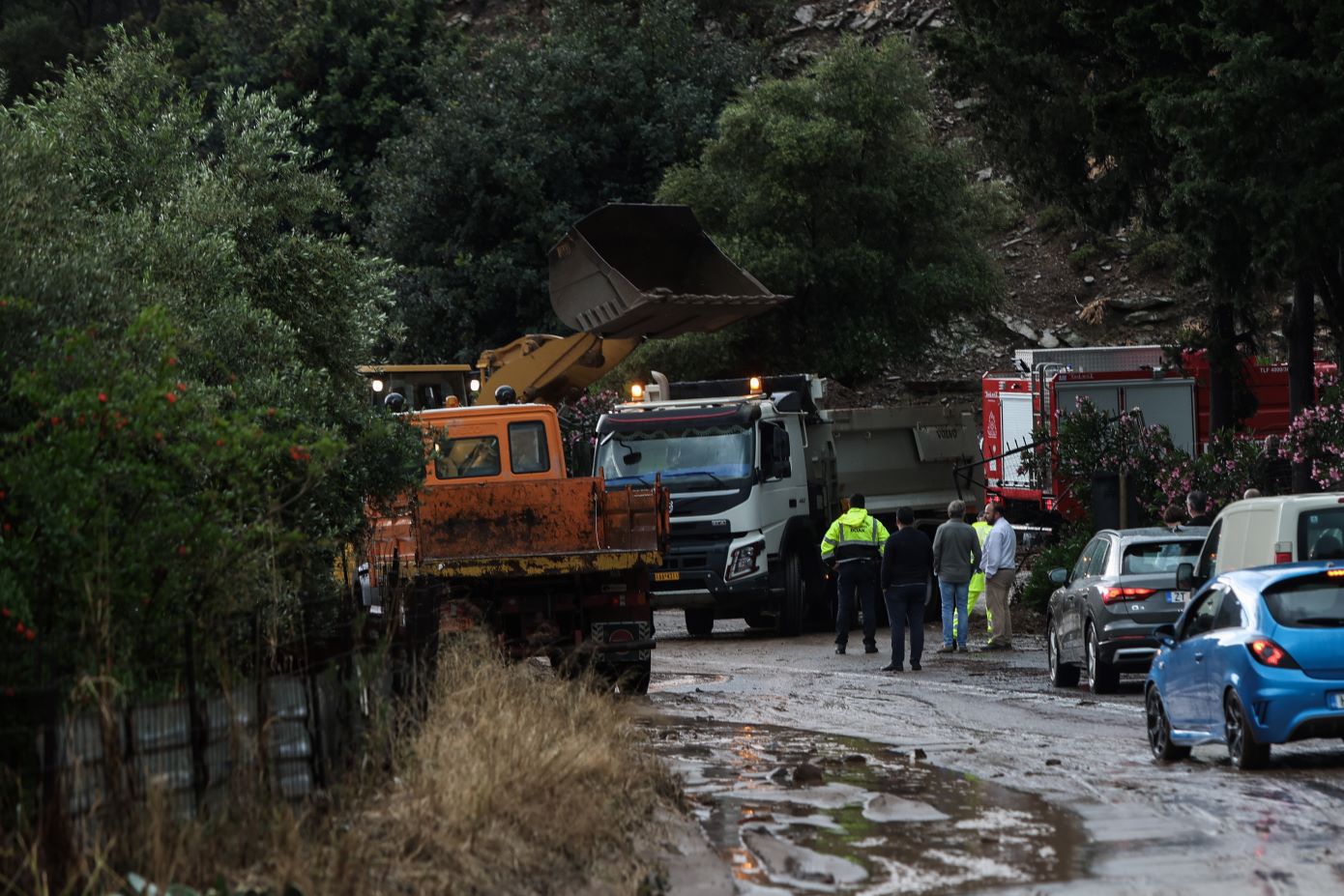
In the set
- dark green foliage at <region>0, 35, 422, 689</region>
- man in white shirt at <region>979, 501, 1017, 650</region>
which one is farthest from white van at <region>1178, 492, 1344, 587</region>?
man in white shirt at <region>979, 501, 1017, 650</region>

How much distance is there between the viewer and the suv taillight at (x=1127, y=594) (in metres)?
16.6

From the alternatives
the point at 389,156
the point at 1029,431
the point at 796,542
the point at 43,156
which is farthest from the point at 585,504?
the point at 389,156

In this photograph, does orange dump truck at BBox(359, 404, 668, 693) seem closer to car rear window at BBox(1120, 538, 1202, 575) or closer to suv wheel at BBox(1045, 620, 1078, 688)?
suv wheel at BBox(1045, 620, 1078, 688)

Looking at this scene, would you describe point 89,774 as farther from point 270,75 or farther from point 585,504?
point 270,75

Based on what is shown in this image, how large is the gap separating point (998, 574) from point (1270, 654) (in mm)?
11000

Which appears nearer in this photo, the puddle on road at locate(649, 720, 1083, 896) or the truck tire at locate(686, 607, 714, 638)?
the puddle on road at locate(649, 720, 1083, 896)

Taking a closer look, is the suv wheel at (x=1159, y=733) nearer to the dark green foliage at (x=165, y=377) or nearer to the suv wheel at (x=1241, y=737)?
the suv wheel at (x=1241, y=737)

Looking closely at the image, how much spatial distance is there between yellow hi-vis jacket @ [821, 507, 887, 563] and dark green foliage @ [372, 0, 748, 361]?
65.0ft

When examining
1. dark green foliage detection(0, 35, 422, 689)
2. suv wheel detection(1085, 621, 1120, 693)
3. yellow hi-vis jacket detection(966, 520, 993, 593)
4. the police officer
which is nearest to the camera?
dark green foliage detection(0, 35, 422, 689)

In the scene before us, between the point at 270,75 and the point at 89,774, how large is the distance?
44.3 m

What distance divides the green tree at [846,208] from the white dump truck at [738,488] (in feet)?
36.1

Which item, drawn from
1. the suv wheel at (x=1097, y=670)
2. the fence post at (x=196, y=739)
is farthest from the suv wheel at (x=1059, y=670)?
the fence post at (x=196, y=739)

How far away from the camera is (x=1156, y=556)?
16969 millimetres

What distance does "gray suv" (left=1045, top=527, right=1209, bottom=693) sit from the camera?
16.5 m
